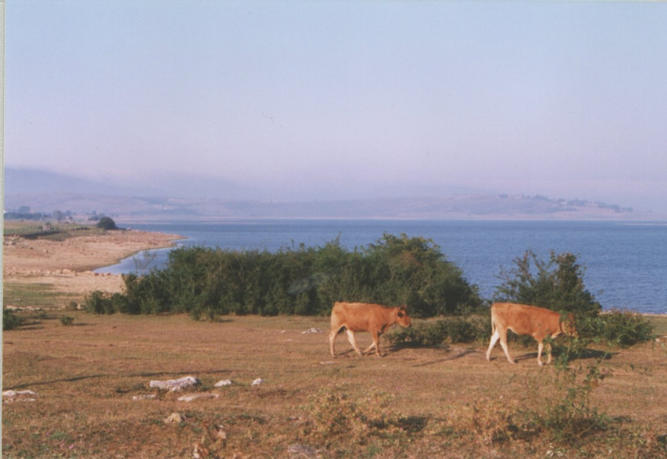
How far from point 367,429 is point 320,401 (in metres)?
Result: 0.63

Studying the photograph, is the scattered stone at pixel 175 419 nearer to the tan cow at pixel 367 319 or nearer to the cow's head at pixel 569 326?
the tan cow at pixel 367 319

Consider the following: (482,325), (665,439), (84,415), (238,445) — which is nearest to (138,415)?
(84,415)

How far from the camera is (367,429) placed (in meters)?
8.05

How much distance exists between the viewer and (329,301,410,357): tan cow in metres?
15.4

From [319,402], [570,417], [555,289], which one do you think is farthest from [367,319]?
[570,417]

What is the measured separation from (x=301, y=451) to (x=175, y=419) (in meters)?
1.90

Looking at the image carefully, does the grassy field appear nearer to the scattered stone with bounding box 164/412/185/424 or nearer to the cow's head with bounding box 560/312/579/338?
the scattered stone with bounding box 164/412/185/424

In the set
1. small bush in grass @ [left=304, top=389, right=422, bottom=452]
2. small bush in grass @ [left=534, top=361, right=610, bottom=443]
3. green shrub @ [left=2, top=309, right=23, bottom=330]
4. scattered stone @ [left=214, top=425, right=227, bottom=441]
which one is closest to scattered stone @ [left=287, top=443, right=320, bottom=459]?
small bush in grass @ [left=304, top=389, right=422, bottom=452]

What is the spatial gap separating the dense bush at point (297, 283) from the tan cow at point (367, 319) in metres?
9.41

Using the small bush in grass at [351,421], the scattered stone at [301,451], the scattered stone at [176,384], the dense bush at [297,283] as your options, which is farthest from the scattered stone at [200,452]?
the dense bush at [297,283]

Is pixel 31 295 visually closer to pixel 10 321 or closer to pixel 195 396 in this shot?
pixel 10 321

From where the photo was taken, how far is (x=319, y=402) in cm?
820

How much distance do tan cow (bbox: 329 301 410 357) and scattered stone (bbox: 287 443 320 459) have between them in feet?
25.1

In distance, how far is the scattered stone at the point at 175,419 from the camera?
8500 mm
